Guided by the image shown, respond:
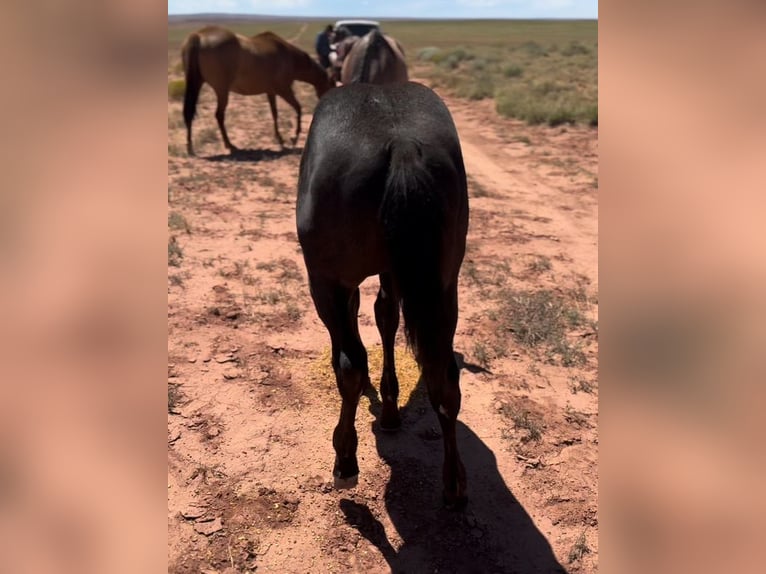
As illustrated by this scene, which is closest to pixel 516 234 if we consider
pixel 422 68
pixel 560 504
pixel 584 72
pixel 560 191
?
→ pixel 560 191

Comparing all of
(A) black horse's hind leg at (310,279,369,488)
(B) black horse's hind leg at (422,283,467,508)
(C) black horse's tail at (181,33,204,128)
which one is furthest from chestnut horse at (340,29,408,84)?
(C) black horse's tail at (181,33,204,128)

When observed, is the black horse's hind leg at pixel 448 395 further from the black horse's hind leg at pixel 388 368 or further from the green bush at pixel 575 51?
the green bush at pixel 575 51

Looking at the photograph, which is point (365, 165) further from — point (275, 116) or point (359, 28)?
point (359, 28)

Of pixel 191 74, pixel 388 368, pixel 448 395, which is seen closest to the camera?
pixel 448 395

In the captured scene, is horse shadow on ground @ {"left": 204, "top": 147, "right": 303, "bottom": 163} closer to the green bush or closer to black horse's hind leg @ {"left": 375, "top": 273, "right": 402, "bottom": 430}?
black horse's hind leg @ {"left": 375, "top": 273, "right": 402, "bottom": 430}

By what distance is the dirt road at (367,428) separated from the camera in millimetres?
2373

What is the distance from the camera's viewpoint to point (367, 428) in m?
3.11

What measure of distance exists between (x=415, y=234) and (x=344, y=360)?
82 centimetres

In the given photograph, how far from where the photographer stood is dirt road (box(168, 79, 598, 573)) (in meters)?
2.37

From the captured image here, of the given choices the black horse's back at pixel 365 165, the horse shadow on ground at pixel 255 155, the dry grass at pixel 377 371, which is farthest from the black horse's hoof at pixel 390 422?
the horse shadow on ground at pixel 255 155

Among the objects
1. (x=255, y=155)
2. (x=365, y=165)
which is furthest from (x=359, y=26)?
(x=365, y=165)

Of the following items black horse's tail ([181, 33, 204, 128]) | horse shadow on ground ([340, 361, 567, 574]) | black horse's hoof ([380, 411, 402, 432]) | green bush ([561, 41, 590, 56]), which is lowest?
horse shadow on ground ([340, 361, 567, 574])
